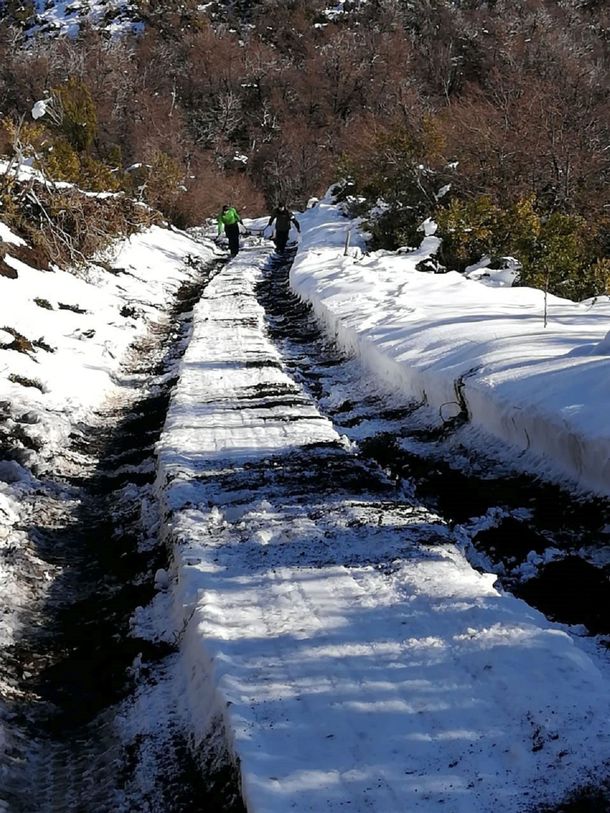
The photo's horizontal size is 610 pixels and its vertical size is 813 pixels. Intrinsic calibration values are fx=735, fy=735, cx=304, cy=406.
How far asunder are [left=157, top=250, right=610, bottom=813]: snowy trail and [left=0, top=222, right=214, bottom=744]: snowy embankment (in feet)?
3.07

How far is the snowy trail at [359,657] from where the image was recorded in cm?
248

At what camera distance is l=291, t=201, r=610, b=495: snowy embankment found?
15.6 feet

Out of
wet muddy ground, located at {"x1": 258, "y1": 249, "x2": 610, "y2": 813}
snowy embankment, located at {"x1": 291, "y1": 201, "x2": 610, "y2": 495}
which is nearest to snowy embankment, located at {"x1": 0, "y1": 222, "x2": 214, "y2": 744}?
wet muddy ground, located at {"x1": 258, "y1": 249, "x2": 610, "y2": 813}

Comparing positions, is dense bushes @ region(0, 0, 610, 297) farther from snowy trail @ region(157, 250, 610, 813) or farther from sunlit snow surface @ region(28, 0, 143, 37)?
snowy trail @ region(157, 250, 610, 813)

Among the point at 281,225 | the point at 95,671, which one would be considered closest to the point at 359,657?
the point at 95,671

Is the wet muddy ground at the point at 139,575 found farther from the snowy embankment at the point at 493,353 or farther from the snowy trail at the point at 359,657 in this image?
the snowy embankment at the point at 493,353

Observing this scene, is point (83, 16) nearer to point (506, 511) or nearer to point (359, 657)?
point (506, 511)

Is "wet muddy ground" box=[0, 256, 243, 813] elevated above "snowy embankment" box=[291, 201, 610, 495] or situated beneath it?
situated beneath

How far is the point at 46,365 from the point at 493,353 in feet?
15.8

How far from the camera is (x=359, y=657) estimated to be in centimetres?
316

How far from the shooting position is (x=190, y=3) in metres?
58.5

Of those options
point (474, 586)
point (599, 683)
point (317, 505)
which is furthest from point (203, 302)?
point (599, 683)

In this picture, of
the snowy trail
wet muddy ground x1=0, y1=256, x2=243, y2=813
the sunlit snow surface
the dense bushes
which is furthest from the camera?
the sunlit snow surface

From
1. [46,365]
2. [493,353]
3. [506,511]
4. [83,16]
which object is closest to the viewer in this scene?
[506,511]
